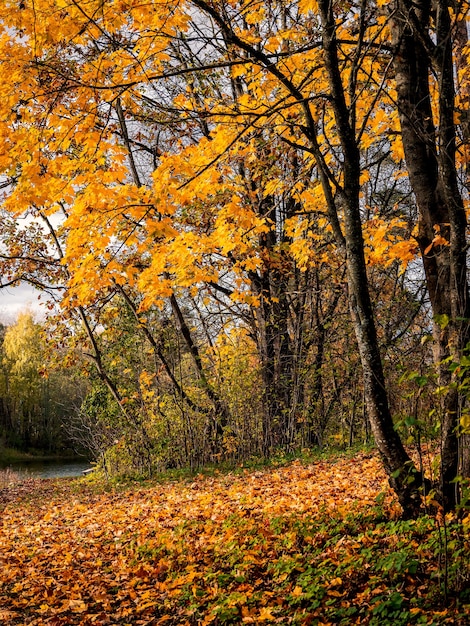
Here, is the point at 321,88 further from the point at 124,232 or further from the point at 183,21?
the point at 124,232

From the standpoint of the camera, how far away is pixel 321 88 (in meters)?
5.86

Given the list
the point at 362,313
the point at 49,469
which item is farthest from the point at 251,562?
the point at 49,469

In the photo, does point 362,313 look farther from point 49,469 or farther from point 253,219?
point 49,469

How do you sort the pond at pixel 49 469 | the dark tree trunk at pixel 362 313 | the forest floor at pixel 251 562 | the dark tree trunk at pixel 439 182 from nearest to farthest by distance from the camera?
the forest floor at pixel 251 562, the dark tree trunk at pixel 439 182, the dark tree trunk at pixel 362 313, the pond at pixel 49 469

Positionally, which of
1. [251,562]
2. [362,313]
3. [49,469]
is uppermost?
[362,313]

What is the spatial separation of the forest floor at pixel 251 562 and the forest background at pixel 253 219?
546 millimetres

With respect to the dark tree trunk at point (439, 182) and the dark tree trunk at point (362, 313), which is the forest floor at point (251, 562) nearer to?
the dark tree trunk at point (362, 313)

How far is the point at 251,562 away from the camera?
398 centimetres

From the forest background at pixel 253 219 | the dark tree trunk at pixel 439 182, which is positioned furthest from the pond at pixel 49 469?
the dark tree trunk at pixel 439 182

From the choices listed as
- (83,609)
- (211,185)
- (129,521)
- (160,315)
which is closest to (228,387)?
(160,315)

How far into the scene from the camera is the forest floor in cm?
301

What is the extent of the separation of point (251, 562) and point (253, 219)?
11.6 ft

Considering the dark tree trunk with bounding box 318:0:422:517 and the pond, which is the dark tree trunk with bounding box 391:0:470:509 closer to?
the dark tree trunk with bounding box 318:0:422:517

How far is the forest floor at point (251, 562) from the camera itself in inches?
118
